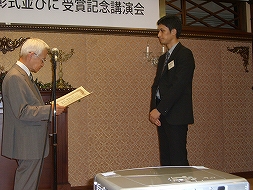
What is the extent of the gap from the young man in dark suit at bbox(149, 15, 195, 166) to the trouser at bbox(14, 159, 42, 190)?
863mm

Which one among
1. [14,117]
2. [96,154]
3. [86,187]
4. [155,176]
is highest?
[14,117]

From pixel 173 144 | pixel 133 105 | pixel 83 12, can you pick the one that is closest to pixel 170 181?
pixel 173 144

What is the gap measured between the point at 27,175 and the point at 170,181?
128 cm

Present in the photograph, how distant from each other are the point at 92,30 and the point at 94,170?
1.58m

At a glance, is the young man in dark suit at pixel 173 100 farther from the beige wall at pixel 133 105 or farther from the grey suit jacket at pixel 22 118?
the beige wall at pixel 133 105

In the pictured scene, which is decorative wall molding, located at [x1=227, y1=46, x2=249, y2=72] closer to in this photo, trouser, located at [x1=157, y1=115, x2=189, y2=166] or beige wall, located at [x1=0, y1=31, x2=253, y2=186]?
beige wall, located at [x1=0, y1=31, x2=253, y2=186]

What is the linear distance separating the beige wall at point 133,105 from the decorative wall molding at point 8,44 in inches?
1.9

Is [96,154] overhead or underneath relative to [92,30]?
underneath

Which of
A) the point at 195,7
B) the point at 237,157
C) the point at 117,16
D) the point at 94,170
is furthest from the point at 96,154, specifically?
the point at 195,7

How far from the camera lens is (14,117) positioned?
2168mm

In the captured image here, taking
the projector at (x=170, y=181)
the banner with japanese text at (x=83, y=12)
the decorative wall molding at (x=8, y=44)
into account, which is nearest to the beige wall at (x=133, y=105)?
the decorative wall molding at (x=8, y=44)

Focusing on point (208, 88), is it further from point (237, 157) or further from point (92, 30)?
point (92, 30)

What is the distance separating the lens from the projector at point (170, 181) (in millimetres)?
1023

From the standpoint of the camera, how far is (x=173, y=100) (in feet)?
7.48
